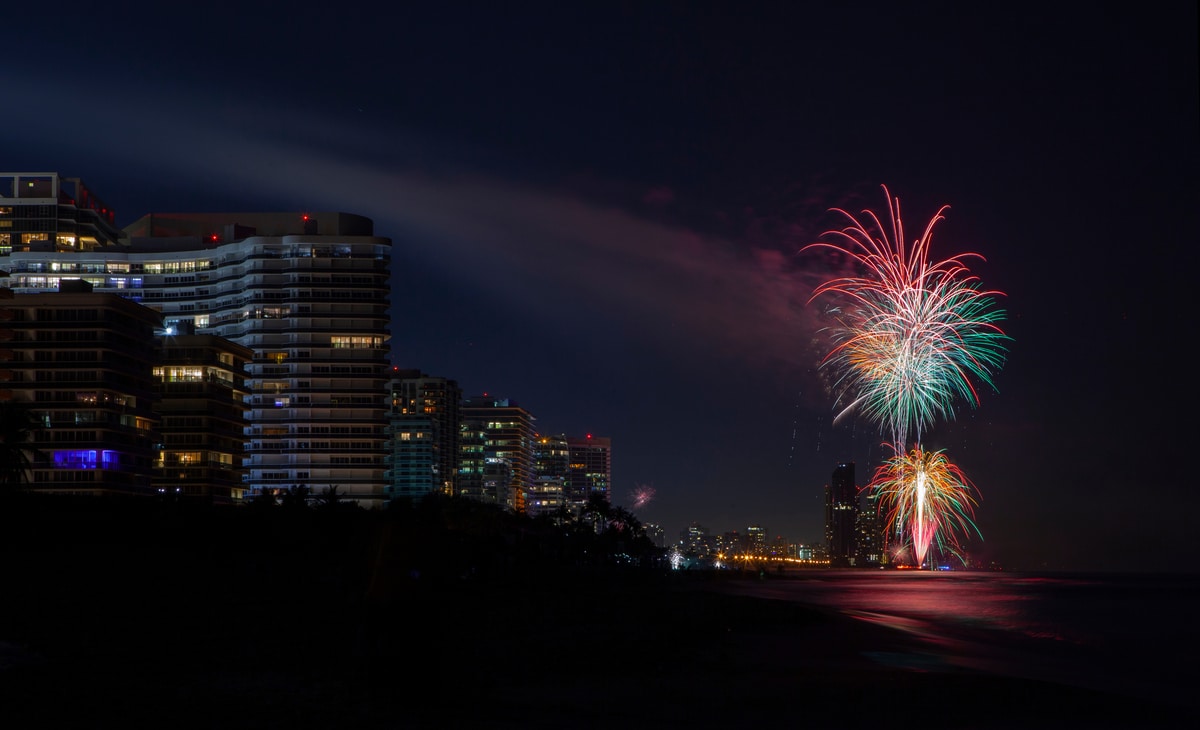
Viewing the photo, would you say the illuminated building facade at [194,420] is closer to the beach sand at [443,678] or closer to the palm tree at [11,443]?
the palm tree at [11,443]

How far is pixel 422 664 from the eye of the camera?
56.7 feet

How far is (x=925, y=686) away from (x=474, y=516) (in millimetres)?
115875

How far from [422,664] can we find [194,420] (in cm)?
14089

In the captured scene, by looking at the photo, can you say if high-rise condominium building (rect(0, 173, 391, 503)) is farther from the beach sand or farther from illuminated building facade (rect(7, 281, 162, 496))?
the beach sand

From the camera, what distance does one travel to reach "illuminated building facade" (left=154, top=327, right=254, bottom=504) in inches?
5787

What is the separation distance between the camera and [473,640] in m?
28.1

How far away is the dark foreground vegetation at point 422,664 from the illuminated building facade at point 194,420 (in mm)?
102323

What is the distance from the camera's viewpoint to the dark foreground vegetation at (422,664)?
16.1 m

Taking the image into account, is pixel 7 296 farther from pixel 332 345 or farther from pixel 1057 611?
pixel 1057 611

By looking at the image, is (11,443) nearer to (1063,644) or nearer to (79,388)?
(79,388)

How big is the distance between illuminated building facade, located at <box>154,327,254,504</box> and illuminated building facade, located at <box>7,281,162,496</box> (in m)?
15.8

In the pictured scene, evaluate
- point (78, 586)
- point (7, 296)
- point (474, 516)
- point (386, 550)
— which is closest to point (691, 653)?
point (386, 550)

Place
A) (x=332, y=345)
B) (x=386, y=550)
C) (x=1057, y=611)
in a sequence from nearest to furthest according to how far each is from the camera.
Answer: (x=386, y=550), (x=1057, y=611), (x=332, y=345)

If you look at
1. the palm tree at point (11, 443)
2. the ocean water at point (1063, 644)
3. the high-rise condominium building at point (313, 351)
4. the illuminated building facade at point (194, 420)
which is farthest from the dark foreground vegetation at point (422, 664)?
the high-rise condominium building at point (313, 351)
